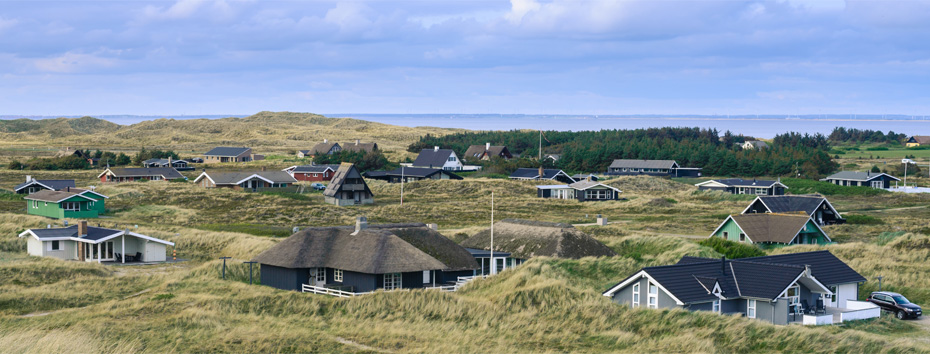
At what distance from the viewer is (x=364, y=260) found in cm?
3256

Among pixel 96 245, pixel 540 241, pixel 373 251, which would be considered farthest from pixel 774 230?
pixel 96 245

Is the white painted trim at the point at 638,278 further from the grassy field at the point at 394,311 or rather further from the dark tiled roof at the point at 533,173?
the dark tiled roof at the point at 533,173

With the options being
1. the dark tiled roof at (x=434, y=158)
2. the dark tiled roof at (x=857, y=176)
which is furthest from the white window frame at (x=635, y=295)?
the dark tiled roof at (x=434, y=158)

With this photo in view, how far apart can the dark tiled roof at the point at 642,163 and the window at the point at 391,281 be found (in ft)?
278

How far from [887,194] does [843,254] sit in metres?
50.2

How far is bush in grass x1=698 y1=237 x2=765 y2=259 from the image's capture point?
4097 centimetres

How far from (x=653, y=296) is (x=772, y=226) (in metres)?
21.5

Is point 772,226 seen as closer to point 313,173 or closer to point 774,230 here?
point 774,230

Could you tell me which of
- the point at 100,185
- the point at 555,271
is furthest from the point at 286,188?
the point at 555,271

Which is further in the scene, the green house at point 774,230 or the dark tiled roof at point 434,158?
the dark tiled roof at point 434,158

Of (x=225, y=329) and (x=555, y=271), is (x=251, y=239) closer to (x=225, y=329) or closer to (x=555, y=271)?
(x=555, y=271)

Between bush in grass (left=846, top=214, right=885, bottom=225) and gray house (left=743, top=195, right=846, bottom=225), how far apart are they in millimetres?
1576

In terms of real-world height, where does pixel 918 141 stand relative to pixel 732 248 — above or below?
above

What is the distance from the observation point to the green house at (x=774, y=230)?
45688mm
